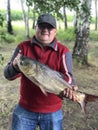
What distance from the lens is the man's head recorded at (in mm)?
3736

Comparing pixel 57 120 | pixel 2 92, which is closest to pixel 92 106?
pixel 2 92

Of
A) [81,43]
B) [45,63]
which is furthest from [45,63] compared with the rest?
[81,43]

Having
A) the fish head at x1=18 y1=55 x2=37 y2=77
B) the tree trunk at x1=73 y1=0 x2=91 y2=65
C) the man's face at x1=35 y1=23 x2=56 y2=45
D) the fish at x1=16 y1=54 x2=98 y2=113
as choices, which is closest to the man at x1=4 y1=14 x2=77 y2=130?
the man's face at x1=35 y1=23 x2=56 y2=45

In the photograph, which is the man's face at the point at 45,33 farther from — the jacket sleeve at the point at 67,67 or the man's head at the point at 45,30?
the jacket sleeve at the point at 67,67

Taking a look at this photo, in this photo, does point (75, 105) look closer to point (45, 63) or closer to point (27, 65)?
point (45, 63)

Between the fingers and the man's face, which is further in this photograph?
the man's face

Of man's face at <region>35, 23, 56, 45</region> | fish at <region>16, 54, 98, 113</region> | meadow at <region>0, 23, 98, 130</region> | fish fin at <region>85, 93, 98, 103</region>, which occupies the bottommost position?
meadow at <region>0, 23, 98, 130</region>

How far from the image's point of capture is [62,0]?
6.42 meters

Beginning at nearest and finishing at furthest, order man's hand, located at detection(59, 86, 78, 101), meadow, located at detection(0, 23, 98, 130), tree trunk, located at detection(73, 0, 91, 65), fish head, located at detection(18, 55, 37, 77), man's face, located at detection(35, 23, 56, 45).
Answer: fish head, located at detection(18, 55, 37, 77), man's hand, located at detection(59, 86, 78, 101), man's face, located at detection(35, 23, 56, 45), meadow, located at detection(0, 23, 98, 130), tree trunk, located at detection(73, 0, 91, 65)

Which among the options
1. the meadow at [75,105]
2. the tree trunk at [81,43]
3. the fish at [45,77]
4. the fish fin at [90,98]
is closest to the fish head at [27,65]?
the fish at [45,77]

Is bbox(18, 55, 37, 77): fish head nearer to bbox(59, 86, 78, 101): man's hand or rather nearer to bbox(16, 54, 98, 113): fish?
bbox(16, 54, 98, 113): fish

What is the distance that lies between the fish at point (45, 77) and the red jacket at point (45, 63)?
5.8 inches

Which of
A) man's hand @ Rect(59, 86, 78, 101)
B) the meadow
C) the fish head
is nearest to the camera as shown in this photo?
the fish head

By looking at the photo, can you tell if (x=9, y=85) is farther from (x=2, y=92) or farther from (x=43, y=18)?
(x=43, y=18)
